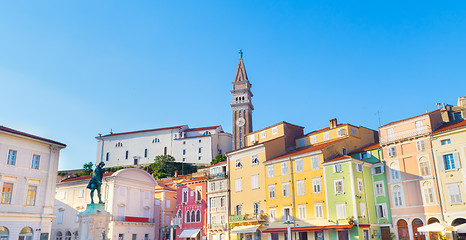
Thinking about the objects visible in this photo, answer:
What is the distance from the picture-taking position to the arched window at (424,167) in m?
37.6

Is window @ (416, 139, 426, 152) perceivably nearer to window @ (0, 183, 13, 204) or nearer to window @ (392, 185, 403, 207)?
window @ (392, 185, 403, 207)

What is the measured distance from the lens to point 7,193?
127ft

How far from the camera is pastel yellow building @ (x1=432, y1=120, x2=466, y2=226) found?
34.8m

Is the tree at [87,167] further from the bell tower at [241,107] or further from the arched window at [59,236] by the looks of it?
the arched window at [59,236]

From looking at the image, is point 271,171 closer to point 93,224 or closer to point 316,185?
point 316,185

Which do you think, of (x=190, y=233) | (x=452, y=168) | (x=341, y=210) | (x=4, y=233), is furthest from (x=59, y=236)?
(x=452, y=168)

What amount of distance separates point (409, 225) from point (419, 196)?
114 inches

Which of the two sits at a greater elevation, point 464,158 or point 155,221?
point 464,158

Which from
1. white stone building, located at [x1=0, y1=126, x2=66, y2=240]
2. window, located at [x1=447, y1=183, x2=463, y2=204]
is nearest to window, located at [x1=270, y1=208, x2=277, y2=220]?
window, located at [x1=447, y1=183, x2=463, y2=204]

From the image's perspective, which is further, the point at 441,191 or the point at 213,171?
the point at 213,171

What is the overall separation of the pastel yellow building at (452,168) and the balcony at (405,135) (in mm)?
1346

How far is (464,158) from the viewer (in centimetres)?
3525

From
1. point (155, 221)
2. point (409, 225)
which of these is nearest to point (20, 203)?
point (155, 221)

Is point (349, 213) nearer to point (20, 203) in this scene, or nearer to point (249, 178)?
point (249, 178)
